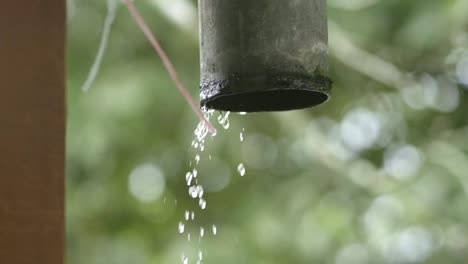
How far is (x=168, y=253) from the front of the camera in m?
2.62

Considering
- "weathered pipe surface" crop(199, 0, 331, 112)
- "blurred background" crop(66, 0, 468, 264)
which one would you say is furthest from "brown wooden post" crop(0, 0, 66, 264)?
"blurred background" crop(66, 0, 468, 264)

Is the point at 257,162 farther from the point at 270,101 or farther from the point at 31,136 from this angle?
the point at 31,136

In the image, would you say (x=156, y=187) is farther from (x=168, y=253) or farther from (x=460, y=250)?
(x=460, y=250)

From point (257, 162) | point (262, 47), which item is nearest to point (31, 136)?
point (262, 47)

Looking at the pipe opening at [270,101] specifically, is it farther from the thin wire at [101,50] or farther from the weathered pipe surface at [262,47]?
the thin wire at [101,50]

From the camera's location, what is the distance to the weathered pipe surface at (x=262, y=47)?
0.84m

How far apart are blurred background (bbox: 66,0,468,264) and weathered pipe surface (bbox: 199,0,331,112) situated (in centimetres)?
170

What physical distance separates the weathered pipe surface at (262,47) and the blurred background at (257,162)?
5.57 feet

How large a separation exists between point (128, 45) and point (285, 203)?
0.76 meters

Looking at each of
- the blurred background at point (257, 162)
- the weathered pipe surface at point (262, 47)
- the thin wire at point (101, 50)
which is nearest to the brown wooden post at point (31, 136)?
the weathered pipe surface at point (262, 47)

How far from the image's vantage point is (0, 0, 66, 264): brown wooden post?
0.78 m

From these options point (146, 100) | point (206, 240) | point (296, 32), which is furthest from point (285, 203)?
point (296, 32)

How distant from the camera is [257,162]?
2.95 meters

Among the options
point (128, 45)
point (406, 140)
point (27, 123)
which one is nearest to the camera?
point (27, 123)
